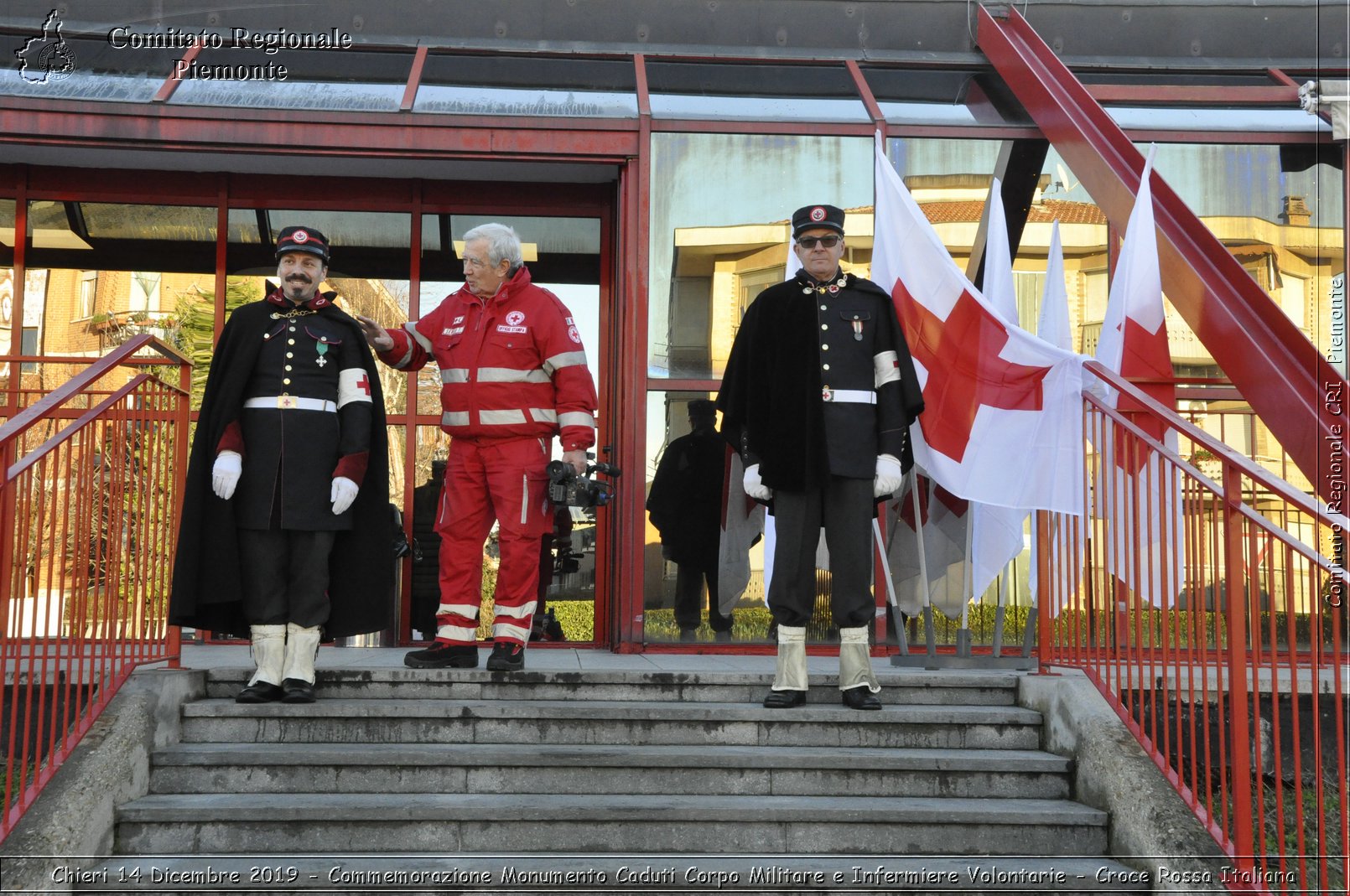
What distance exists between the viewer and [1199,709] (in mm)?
5621

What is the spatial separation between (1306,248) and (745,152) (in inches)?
139

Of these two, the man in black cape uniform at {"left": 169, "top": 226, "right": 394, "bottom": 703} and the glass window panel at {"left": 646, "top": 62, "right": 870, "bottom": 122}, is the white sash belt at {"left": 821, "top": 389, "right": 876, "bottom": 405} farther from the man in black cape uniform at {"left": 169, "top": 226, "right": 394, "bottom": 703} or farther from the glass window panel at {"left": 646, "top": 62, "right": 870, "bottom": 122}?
the glass window panel at {"left": 646, "top": 62, "right": 870, "bottom": 122}

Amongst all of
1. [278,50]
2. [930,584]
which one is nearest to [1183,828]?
[930,584]

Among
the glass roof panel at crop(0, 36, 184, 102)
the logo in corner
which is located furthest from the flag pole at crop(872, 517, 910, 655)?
the logo in corner

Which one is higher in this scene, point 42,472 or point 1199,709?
point 42,472

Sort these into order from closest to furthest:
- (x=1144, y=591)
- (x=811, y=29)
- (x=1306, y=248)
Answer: (x=1144, y=591), (x=1306, y=248), (x=811, y=29)

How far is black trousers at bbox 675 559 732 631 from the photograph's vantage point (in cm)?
693

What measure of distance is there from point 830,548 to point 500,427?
1.50 metres

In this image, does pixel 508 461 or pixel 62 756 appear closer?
pixel 62 756

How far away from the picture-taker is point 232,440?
4.89m

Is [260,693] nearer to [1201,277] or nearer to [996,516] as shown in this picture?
[996,516]

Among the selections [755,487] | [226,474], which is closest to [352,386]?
[226,474]

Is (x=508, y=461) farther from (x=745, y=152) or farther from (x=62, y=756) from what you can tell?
(x=745, y=152)

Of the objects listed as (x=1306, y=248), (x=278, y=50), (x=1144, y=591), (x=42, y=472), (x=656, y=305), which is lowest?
(x=1144, y=591)
